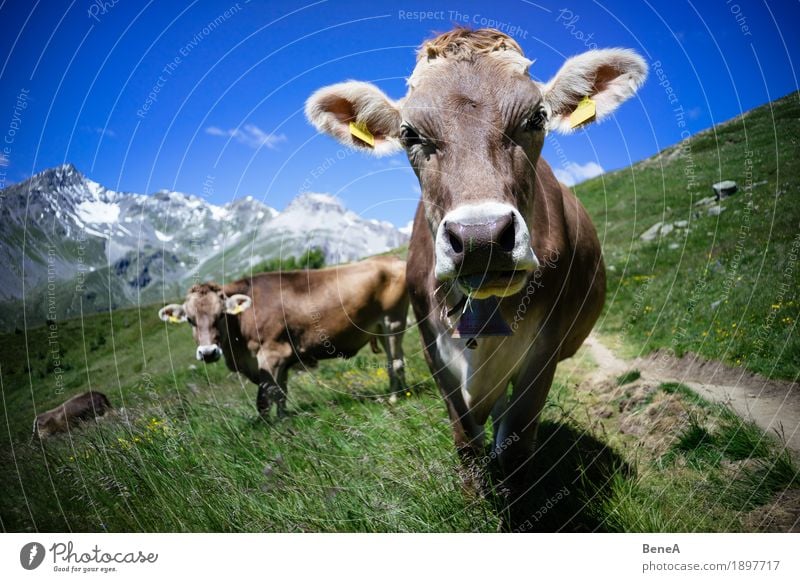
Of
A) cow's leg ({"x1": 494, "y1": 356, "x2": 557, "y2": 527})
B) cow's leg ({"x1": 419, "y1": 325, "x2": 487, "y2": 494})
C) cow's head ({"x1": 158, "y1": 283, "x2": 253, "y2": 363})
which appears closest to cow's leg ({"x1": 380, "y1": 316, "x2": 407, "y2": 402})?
cow's head ({"x1": 158, "y1": 283, "x2": 253, "y2": 363})

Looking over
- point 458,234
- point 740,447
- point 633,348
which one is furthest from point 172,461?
point 633,348

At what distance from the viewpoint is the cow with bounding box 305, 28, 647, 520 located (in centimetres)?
267

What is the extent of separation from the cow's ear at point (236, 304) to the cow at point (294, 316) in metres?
0.02

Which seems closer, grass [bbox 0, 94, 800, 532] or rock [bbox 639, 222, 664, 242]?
grass [bbox 0, 94, 800, 532]

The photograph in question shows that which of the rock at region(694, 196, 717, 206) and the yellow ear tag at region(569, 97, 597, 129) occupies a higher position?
the yellow ear tag at region(569, 97, 597, 129)

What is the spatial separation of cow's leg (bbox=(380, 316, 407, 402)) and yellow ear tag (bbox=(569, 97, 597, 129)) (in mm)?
4679

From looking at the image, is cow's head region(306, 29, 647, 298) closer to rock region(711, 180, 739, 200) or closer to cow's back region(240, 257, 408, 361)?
cow's back region(240, 257, 408, 361)

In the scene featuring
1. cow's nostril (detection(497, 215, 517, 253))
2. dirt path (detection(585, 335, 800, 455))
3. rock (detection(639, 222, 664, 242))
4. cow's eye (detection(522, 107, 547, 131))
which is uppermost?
cow's eye (detection(522, 107, 547, 131))

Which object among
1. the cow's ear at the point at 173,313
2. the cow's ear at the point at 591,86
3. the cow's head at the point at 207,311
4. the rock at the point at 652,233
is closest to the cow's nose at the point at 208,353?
the cow's head at the point at 207,311

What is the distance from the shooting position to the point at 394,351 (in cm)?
1034

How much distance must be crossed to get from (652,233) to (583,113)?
35.6ft

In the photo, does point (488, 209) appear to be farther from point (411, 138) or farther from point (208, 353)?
point (208, 353)

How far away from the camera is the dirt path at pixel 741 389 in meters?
3.66

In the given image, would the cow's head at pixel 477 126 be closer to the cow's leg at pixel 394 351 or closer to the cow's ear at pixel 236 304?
the cow's leg at pixel 394 351
